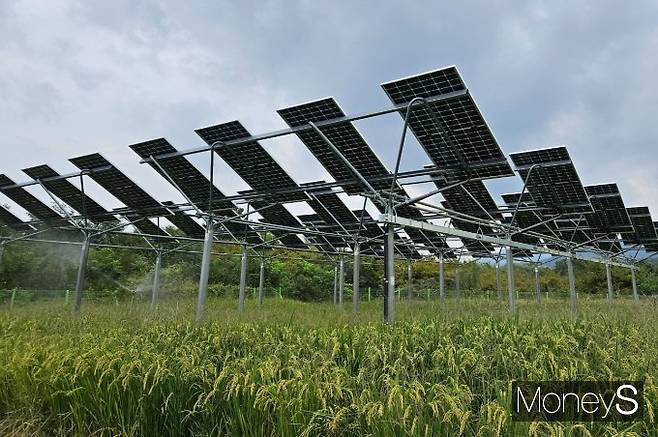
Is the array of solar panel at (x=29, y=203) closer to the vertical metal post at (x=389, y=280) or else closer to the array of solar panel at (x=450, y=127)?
the vertical metal post at (x=389, y=280)

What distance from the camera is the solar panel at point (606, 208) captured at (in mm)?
14211

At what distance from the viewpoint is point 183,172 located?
12664 millimetres

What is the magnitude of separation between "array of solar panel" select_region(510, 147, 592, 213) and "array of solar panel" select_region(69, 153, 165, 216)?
12.2m

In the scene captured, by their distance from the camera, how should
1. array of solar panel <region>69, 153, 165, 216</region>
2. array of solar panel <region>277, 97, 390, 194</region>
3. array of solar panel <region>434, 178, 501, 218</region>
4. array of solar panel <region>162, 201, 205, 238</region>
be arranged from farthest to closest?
array of solar panel <region>162, 201, 205, 238</region> → array of solar panel <region>69, 153, 165, 216</region> → array of solar panel <region>434, 178, 501, 218</region> → array of solar panel <region>277, 97, 390, 194</region>

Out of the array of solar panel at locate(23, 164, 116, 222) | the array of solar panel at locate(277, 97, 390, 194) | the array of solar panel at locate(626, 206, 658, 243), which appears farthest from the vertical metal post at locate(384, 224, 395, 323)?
the array of solar panel at locate(626, 206, 658, 243)

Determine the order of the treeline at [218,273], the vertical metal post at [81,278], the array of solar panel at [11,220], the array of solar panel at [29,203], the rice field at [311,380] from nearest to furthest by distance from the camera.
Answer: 1. the rice field at [311,380]
2. the vertical metal post at [81,278]
3. the array of solar panel at [29,203]
4. the array of solar panel at [11,220]
5. the treeline at [218,273]

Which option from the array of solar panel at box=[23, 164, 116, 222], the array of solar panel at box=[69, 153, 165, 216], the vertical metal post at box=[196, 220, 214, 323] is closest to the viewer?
the vertical metal post at box=[196, 220, 214, 323]

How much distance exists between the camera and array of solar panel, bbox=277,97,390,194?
948 centimetres

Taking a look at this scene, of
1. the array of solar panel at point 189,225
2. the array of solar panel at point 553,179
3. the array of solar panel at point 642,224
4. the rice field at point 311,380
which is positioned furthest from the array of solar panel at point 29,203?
the array of solar panel at point 642,224

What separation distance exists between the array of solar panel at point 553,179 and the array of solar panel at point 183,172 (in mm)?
8885

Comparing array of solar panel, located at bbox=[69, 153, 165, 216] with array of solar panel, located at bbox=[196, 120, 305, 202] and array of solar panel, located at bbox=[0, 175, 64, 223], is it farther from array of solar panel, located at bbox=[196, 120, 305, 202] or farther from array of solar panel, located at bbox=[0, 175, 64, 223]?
array of solar panel, located at bbox=[196, 120, 305, 202]

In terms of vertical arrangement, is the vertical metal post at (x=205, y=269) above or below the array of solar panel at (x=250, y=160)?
below

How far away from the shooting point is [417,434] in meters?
2.64

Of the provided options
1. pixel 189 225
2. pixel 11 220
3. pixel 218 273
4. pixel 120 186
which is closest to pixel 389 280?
pixel 120 186
